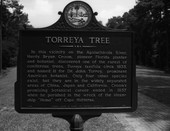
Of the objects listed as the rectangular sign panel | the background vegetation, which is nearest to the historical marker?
the rectangular sign panel

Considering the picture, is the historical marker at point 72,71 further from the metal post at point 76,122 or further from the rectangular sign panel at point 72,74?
the metal post at point 76,122

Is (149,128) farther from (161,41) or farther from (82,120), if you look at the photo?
(161,41)

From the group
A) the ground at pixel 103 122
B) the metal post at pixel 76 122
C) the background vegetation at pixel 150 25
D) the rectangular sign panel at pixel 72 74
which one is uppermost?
the background vegetation at pixel 150 25

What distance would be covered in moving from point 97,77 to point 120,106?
0.59 metres

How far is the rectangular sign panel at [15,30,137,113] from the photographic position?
5000 mm

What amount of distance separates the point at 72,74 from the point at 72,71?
47 mm

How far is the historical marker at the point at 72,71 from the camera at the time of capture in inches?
197

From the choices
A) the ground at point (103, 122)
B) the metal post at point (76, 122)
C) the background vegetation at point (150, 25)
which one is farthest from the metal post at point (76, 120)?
the background vegetation at point (150, 25)

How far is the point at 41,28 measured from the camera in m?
5.07

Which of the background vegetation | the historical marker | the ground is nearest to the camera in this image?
the historical marker

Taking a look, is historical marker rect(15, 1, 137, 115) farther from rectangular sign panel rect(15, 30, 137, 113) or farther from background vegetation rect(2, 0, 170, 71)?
background vegetation rect(2, 0, 170, 71)

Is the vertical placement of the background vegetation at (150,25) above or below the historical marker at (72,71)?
above

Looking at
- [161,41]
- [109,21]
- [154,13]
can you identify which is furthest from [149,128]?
[109,21]

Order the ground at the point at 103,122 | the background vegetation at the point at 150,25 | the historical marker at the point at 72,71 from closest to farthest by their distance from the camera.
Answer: the historical marker at the point at 72,71 → the ground at the point at 103,122 → the background vegetation at the point at 150,25
